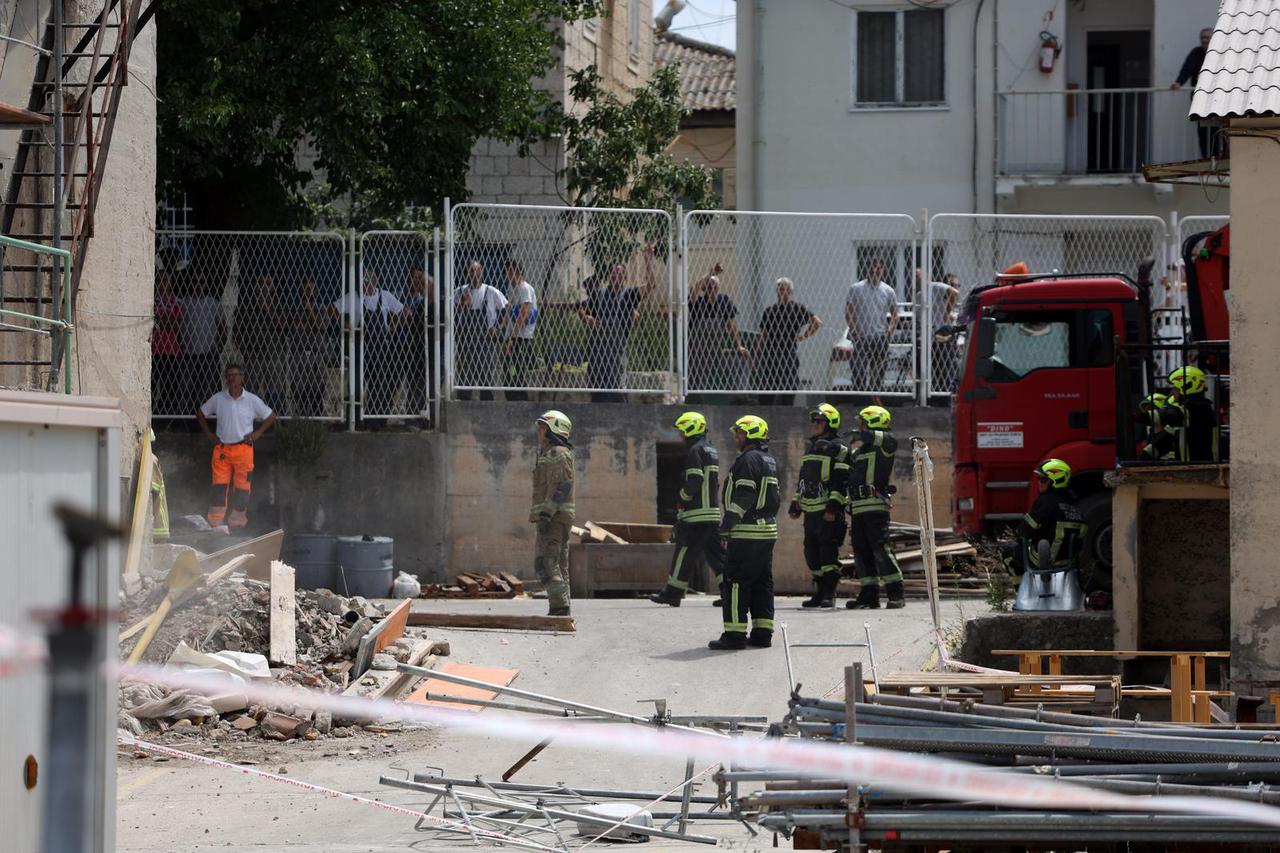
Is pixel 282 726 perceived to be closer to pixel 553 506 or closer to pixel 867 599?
pixel 553 506

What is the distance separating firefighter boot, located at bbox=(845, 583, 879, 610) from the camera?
1473 centimetres

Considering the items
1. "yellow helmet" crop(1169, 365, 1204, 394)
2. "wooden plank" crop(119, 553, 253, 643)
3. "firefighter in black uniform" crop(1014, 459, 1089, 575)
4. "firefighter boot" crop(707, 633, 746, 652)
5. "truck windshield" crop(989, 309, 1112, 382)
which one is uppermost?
"truck windshield" crop(989, 309, 1112, 382)

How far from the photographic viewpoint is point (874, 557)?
14.9 meters

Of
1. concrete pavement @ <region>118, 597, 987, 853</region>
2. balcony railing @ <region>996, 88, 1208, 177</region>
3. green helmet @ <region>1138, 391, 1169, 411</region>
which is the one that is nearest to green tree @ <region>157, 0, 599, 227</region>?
concrete pavement @ <region>118, 597, 987, 853</region>

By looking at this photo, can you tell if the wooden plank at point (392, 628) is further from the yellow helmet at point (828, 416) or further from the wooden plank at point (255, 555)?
the yellow helmet at point (828, 416)

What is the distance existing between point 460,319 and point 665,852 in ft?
33.7

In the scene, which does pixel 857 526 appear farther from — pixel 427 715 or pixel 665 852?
pixel 427 715

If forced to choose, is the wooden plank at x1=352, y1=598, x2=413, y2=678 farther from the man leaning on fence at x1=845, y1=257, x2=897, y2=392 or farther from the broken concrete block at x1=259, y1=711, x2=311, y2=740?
the man leaning on fence at x1=845, y1=257, x2=897, y2=392

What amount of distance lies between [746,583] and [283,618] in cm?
338

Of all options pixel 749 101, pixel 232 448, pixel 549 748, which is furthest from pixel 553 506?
pixel 749 101

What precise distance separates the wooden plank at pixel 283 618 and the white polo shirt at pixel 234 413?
4.60 m

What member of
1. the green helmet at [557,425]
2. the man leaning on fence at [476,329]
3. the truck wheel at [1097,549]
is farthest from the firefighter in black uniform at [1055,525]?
the man leaning on fence at [476,329]

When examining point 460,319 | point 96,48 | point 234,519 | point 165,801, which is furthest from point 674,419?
point 165,801

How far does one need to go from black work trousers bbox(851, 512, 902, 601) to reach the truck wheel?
182 centimetres
